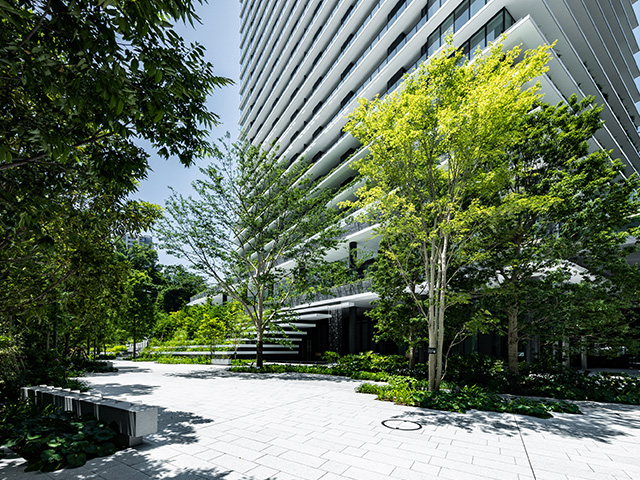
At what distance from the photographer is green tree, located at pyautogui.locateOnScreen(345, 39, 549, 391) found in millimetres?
10695

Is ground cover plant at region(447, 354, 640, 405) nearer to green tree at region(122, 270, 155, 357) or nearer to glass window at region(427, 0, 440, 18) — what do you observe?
glass window at region(427, 0, 440, 18)

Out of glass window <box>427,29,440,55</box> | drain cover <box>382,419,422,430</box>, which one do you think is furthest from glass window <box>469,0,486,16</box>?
drain cover <box>382,419,422,430</box>

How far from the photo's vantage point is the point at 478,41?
2109 cm

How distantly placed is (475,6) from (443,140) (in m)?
14.8

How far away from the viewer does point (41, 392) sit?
8.66 meters

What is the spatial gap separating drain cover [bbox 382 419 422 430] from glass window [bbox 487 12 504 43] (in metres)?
20.4

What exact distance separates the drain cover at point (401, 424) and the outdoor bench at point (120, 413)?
5.11 m

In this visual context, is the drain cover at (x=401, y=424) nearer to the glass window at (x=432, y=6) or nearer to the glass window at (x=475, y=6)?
the glass window at (x=475, y=6)

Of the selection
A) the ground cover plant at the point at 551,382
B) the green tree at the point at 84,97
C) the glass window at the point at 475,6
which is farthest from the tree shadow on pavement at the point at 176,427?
the glass window at the point at 475,6

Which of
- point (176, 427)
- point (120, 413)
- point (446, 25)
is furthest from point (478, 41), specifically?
point (120, 413)

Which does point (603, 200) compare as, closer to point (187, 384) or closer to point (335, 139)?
point (187, 384)

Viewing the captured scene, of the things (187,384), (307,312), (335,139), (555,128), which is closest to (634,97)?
(335,139)

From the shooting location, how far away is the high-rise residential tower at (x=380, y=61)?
20.3 m

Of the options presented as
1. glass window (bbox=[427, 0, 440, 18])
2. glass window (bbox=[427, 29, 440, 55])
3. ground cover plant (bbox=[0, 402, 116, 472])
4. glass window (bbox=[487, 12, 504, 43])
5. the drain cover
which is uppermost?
glass window (bbox=[427, 0, 440, 18])
